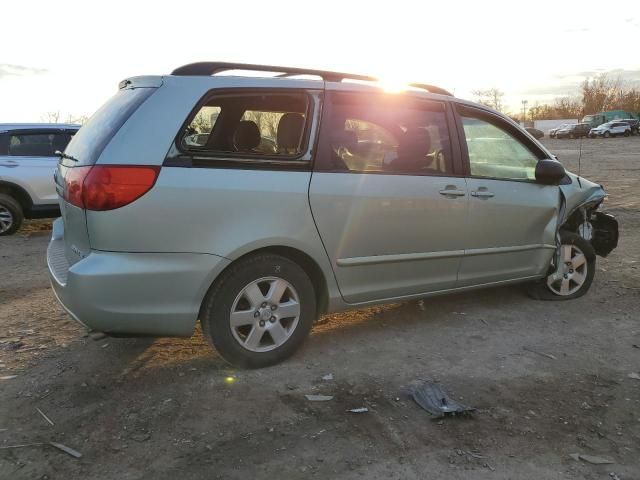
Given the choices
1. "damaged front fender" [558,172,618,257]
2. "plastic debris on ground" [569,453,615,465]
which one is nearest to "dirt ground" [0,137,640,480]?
"plastic debris on ground" [569,453,615,465]

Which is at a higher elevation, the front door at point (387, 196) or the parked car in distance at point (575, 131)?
the front door at point (387, 196)

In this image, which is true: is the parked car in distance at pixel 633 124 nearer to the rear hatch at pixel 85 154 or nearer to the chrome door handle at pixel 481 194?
the chrome door handle at pixel 481 194

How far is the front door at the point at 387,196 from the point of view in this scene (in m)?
3.51

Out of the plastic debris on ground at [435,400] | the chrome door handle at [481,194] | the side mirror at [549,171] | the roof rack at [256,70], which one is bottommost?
the plastic debris on ground at [435,400]

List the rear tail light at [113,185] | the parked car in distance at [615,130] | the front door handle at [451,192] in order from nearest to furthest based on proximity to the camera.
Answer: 1. the rear tail light at [113,185]
2. the front door handle at [451,192]
3. the parked car in distance at [615,130]

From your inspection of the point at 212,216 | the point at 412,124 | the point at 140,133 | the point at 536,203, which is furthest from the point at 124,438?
the point at 536,203

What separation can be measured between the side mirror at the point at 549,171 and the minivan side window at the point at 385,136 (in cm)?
89

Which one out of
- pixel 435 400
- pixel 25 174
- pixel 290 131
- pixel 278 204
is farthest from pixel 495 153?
pixel 25 174

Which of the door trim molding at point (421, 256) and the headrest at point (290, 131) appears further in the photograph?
the door trim molding at point (421, 256)

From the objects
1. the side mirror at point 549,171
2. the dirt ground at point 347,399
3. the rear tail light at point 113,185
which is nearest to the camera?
the dirt ground at point 347,399

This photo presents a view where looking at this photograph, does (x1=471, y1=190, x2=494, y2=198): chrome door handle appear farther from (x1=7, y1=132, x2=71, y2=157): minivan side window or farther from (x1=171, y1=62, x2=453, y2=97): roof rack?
(x1=7, y1=132, x2=71, y2=157): minivan side window

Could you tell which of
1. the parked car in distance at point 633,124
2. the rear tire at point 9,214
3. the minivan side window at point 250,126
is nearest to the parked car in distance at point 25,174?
the rear tire at point 9,214

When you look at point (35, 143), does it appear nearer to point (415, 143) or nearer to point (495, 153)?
point (415, 143)

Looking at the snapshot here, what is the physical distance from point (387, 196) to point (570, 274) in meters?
2.24
